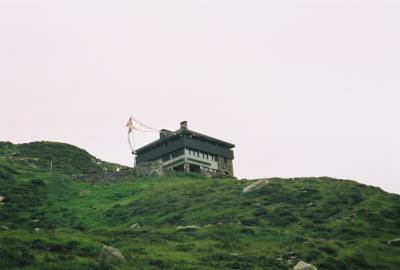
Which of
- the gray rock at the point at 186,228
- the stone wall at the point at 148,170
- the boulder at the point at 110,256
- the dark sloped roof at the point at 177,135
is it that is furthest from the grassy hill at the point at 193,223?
the dark sloped roof at the point at 177,135

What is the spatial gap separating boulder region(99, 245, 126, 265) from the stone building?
60.6 meters

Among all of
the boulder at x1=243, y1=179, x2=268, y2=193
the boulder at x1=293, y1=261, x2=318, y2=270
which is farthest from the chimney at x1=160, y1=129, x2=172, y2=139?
the boulder at x1=293, y1=261, x2=318, y2=270

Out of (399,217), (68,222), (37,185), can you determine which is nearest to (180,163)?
(37,185)

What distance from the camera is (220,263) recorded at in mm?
33750

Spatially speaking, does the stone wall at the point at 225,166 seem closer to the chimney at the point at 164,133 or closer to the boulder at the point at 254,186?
the chimney at the point at 164,133

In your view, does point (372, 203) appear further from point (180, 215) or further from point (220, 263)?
point (220, 263)

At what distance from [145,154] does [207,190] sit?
127 ft

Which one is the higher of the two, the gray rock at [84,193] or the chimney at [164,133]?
the chimney at [164,133]

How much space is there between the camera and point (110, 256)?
101 ft

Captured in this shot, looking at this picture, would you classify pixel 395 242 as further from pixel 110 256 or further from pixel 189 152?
pixel 189 152

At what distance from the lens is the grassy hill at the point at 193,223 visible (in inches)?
1326

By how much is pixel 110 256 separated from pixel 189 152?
64759 millimetres

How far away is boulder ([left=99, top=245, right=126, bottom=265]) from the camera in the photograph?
3030 centimetres

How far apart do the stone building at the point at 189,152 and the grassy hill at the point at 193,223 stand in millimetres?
7921
